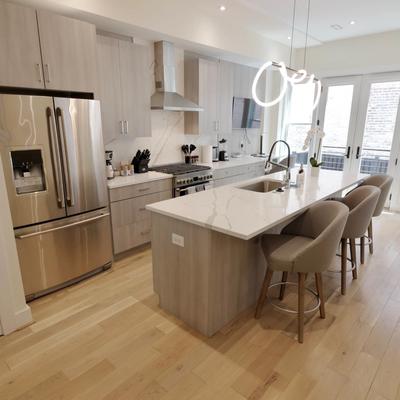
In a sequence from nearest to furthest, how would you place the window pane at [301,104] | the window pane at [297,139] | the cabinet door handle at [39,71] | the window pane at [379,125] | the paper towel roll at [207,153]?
the cabinet door handle at [39,71] < the paper towel roll at [207,153] < the window pane at [379,125] < the window pane at [301,104] < the window pane at [297,139]

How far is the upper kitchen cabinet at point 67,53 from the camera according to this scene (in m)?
2.46

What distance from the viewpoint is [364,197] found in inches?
110

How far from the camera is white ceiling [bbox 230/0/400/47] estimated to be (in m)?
3.69

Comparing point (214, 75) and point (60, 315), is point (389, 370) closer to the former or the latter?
point (60, 315)

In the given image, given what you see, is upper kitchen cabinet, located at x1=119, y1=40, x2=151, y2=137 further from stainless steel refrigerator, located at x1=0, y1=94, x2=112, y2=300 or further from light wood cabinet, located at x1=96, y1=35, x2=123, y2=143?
stainless steel refrigerator, located at x1=0, y1=94, x2=112, y2=300

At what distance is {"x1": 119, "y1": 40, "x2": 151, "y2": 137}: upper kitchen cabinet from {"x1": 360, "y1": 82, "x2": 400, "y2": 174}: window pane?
4080 millimetres

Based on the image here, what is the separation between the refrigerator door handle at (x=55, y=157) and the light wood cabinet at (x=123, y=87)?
2.75 feet

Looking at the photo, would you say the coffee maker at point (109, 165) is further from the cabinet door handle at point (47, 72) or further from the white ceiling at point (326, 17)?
the white ceiling at point (326, 17)

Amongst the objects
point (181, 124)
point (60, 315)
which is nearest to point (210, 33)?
point (181, 124)

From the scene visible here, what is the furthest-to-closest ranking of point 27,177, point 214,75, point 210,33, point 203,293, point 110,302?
1. point 214,75
2. point 210,33
3. point 110,302
4. point 27,177
5. point 203,293

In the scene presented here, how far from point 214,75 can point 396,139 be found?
132 inches

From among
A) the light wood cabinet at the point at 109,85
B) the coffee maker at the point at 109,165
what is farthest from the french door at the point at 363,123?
the coffee maker at the point at 109,165

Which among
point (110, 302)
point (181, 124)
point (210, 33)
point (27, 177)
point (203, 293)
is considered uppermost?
point (210, 33)

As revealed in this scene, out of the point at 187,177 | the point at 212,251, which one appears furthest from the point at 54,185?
the point at 187,177
